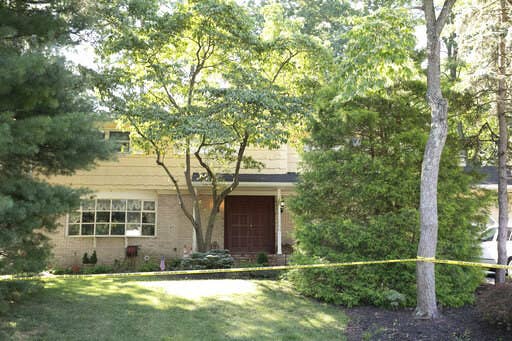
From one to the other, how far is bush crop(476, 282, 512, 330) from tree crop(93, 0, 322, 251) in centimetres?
637

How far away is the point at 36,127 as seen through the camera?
600cm

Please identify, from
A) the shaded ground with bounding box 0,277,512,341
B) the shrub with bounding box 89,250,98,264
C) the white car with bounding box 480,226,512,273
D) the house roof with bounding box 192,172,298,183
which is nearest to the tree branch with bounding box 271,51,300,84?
the house roof with bounding box 192,172,298,183

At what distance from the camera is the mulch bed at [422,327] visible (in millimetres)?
6789

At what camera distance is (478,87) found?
1021cm

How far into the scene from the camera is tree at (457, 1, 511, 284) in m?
9.93

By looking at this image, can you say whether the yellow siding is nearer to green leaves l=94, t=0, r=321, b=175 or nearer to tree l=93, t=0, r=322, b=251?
tree l=93, t=0, r=322, b=251

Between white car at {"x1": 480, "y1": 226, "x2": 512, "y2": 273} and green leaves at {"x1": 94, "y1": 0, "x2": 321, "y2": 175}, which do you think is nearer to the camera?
green leaves at {"x1": 94, "y1": 0, "x2": 321, "y2": 175}

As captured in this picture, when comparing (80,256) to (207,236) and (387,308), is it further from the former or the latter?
(387,308)

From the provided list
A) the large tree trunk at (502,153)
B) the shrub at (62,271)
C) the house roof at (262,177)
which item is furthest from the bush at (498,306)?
the shrub at (62,271)

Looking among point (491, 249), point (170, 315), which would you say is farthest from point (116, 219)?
point (491, 249)

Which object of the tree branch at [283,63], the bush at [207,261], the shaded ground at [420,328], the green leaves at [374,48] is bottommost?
the shaded ground at [420,328]

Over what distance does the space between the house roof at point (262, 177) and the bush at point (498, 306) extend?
8.98 meters

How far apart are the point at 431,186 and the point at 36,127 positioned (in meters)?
6.57

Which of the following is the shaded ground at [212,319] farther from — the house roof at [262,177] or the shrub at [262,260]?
the house roof at [262,177]
